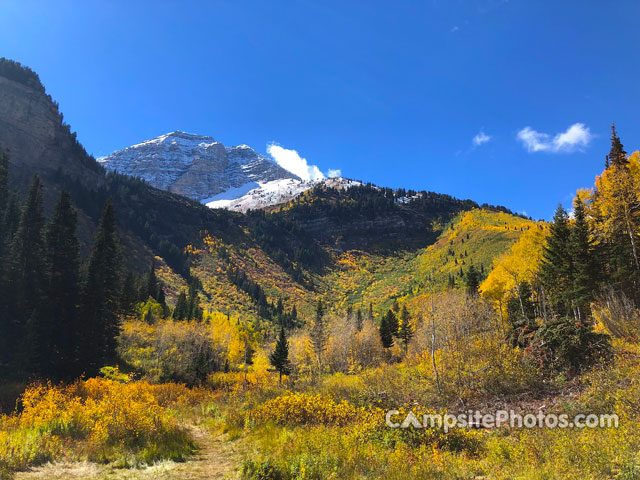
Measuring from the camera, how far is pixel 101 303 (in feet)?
111

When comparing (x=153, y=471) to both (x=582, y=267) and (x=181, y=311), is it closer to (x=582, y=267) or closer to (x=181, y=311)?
(x=582, y=267)

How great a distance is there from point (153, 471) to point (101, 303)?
1228 inches

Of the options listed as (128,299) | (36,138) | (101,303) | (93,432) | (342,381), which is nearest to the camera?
(93,432)

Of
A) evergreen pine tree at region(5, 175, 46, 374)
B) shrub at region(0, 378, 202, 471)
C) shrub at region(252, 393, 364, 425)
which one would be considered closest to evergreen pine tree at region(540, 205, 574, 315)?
shrub at region(252, 393, 364, 425)

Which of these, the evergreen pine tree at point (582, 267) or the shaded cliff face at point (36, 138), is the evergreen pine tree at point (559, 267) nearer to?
the evergreen pine tree at point (582, 267)

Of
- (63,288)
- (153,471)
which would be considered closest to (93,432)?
(153,471)

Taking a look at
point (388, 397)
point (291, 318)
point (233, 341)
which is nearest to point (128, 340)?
point (233, 341)

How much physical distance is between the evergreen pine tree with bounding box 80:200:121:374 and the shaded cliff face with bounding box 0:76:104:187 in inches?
4620

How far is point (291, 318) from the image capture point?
131 m

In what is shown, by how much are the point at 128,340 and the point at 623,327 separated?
176 feet

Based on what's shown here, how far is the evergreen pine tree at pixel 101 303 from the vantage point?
30.9 m

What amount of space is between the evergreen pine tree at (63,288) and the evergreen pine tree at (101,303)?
893 millimetres

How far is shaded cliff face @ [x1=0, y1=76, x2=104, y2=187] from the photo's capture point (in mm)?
130375

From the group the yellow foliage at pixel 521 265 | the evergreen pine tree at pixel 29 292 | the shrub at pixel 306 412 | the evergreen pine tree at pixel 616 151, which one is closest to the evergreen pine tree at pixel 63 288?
the evergreen pine tree at pixel 29 292
